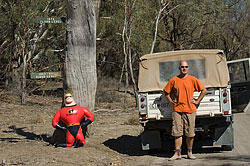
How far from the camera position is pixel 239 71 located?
13.4 meters

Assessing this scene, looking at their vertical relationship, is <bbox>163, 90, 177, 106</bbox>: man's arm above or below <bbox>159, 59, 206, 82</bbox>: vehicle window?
below

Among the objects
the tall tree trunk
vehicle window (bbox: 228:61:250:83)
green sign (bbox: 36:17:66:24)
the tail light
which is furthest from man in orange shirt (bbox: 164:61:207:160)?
vehicle window (bbox: 228:61:250:83)

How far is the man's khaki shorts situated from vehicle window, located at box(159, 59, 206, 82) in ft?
4.72

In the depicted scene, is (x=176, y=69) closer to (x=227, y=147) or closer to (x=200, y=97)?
(x=200, y=97)

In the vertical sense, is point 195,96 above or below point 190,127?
above

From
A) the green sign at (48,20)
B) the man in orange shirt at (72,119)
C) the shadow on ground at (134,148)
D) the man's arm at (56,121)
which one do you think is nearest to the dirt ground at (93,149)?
the shadow on ground at (134,148)

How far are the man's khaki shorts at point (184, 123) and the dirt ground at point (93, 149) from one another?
56 cm

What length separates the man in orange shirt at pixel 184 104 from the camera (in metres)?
8.95

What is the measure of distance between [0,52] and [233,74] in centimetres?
1682

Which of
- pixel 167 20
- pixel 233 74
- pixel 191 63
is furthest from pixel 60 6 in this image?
pixel 191 63

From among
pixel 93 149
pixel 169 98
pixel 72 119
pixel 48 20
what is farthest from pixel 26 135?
pixel 169 98

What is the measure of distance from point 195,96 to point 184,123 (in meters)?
0.76

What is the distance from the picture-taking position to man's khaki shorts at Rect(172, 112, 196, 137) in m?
8.96

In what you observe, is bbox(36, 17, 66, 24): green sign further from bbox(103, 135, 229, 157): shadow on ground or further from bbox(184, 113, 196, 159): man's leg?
bbox(184, 113, 196, 159): man's leg
